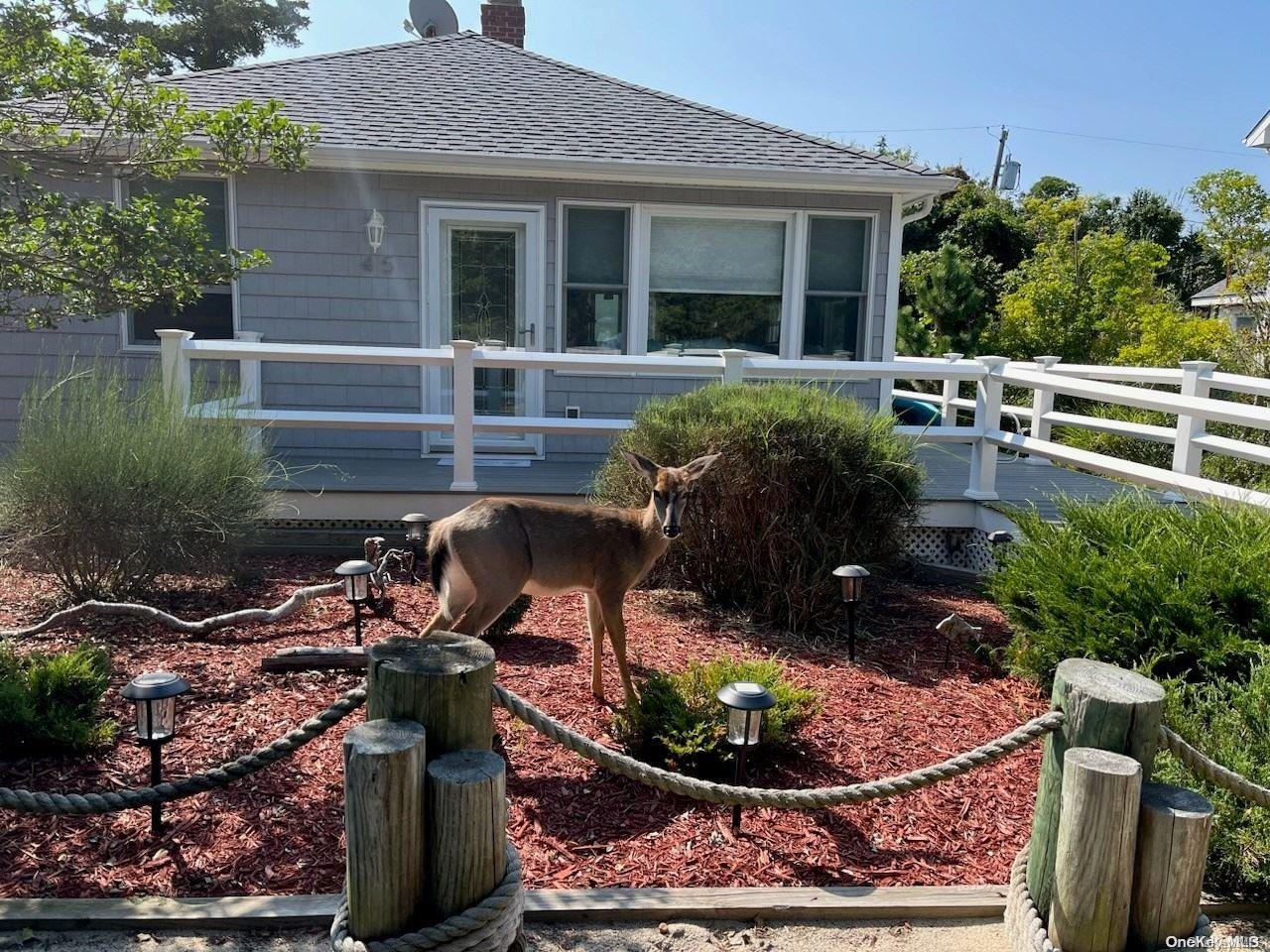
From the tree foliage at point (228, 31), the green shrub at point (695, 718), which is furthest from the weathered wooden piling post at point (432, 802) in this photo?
the tree foliage at point (228, 31)

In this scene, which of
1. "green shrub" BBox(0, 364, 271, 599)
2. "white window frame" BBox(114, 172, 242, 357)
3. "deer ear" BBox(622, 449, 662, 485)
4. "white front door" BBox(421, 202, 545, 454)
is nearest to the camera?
"deer ear" BBox(622, 449, 662, 485)

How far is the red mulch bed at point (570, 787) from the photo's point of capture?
3.56 metres

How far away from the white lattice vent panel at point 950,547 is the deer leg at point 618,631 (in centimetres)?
417

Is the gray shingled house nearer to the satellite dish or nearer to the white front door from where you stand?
the white front door

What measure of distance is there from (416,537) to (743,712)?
3.52 meters

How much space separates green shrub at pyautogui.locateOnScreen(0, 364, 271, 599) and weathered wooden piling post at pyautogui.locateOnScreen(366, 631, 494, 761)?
4.09 meters

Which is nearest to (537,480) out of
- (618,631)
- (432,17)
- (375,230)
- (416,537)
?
(416,537)

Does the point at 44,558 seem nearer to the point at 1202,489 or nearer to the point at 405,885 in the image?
the point at 405,885

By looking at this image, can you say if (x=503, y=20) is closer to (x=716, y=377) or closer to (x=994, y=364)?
(x=716, y=377)

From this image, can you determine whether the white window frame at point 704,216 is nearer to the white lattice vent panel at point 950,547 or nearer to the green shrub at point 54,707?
the white lattice vent panel at point 950,547

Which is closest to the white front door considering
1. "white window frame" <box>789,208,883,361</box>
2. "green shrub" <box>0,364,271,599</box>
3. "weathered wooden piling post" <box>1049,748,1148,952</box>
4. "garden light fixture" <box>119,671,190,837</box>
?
"white window frame" <box>789,208,883,361</box>

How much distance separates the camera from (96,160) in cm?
559

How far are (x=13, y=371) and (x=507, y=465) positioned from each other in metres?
4.86

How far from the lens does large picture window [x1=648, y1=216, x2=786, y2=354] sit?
34.3 ft
